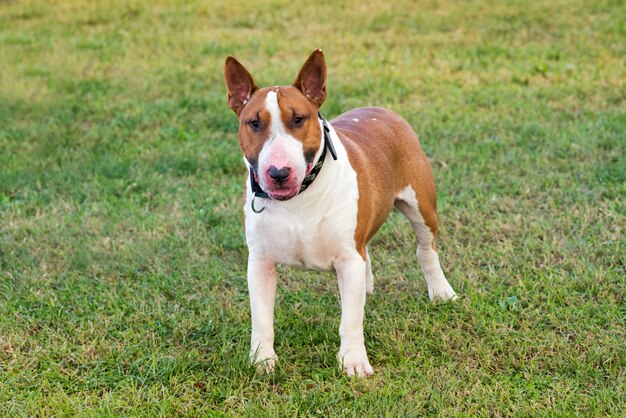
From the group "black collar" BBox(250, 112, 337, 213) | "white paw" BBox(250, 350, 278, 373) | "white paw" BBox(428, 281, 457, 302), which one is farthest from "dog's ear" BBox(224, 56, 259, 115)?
"white paw" BBox(428, 281, 457, 302)

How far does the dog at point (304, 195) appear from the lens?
11.8 ft

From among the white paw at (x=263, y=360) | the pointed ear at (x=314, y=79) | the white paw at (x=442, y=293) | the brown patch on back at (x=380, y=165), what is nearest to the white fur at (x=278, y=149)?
the pointed ear at (x=314, y=79)

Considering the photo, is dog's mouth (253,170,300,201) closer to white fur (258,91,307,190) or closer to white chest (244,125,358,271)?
white fur (258,91,307,190)

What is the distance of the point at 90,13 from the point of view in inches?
514

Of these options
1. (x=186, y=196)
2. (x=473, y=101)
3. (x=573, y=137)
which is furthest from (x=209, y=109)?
(x=573, y=137)

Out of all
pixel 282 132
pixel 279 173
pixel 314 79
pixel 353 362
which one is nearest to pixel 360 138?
pixel 314 79

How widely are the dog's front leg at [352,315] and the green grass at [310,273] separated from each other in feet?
0.28

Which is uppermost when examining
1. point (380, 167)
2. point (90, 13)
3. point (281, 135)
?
point (281, 135)

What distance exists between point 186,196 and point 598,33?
22.1 ft

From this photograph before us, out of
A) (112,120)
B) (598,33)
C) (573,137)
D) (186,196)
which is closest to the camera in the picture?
(186,196)

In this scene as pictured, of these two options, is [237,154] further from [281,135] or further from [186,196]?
[281,135]

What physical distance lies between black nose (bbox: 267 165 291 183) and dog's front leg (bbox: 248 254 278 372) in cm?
66

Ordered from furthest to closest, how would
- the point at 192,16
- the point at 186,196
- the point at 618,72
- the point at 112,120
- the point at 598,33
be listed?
the point at 192,16, the point at 598,33, the point at 618,72, the point at 112,120, the point at 186,196

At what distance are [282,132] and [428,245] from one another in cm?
160
